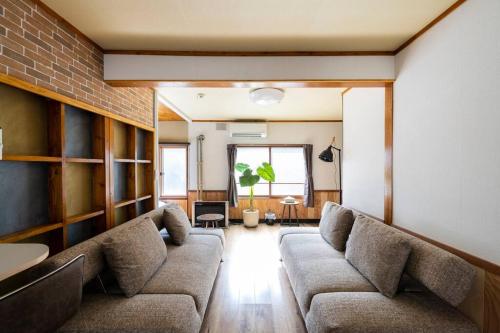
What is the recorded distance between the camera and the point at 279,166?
5.93 metres

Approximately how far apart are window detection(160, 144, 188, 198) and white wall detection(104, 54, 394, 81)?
11.6 ft

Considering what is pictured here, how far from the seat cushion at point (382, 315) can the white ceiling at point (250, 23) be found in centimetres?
200

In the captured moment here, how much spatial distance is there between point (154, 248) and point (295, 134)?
446 cm

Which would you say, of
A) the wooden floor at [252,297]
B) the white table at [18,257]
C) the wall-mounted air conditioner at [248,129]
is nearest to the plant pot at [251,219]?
the wooden floor at [252,297]

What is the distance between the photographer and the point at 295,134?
228 inches

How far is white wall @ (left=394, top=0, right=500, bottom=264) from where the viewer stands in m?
1.43

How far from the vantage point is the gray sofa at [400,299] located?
141cm

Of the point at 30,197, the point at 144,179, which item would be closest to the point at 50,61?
the point at 30,197

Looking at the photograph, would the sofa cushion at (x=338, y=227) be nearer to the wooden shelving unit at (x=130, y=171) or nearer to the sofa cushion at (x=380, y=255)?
the sofa cushion at (x=380, y=255)

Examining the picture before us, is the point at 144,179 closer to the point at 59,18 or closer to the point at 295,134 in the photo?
the point at 59,18

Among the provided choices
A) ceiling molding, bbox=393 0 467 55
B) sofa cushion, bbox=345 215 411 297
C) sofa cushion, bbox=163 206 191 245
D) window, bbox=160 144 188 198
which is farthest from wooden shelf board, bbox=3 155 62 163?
window, bbox=160 144 188 198

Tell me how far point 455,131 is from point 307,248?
5.40 ft

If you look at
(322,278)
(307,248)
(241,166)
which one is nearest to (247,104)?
(241,166)

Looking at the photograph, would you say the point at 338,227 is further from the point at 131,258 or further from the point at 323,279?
the point at 131,258
